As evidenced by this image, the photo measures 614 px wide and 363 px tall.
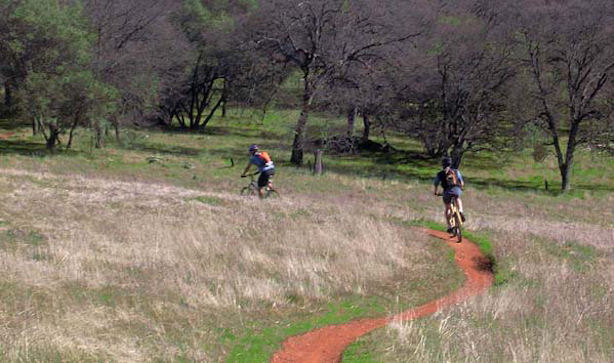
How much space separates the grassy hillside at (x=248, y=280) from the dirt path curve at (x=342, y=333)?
20 centimetres

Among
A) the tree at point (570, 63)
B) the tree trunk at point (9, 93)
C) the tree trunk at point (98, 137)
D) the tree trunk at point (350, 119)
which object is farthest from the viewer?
the tree trunk at point (350, 119)

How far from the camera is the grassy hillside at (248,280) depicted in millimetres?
7266

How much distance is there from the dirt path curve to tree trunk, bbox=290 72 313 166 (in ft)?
88.8

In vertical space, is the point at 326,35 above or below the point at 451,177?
above

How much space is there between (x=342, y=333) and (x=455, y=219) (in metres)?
6.56

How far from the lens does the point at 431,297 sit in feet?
33.6

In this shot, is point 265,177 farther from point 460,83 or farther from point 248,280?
point 460,83

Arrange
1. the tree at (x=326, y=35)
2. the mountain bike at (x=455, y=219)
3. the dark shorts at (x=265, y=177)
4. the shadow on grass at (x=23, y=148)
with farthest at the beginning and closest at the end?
1. the tree at (x=326, y=35)
2. the shadow on grass at (x=23, y=148)
3. the dark shorts at (x=265, y=177)
4. the mountain bike at (x=455, y=219)

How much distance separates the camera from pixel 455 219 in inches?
559

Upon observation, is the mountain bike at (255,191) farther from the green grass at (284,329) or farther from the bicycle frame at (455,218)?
the green grass at (284,329)

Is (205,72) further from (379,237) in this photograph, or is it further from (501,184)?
(379,237)

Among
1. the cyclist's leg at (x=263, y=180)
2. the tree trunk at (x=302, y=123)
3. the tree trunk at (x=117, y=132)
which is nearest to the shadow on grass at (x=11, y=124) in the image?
the tree trunk at (x=117, y=132)

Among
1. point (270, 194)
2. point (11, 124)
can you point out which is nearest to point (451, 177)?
point (270, 194)

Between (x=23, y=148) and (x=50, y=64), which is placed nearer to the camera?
(x=50, y=64)
